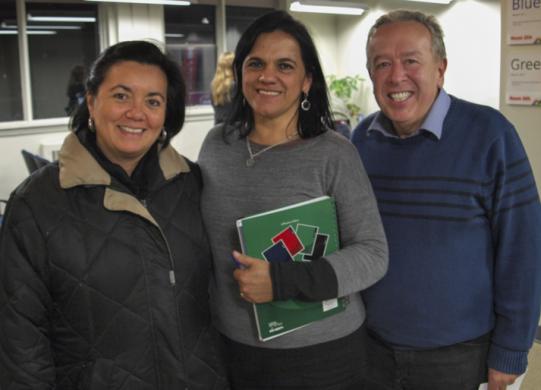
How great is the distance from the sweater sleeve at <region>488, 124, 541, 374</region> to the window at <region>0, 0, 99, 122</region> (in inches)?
226

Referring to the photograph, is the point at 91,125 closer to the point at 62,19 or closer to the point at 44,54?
the point at 44,54

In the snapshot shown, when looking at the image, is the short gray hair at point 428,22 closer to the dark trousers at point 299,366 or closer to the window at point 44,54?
the dark trousers at point 299,366

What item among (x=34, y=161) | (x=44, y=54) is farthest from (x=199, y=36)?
(x=34, y=161)

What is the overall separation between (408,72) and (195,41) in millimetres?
6570

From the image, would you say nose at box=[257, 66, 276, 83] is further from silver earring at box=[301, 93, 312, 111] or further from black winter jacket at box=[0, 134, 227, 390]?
black winter jacket at box=[0, 134, 227, 390]

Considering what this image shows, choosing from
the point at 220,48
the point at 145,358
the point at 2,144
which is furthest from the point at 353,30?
the point at 145,358

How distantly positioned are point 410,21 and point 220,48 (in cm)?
652

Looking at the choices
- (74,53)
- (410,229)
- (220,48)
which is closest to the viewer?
(410,229)

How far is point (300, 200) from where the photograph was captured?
1526 mm

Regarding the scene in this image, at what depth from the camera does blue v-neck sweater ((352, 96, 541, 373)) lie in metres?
1.58

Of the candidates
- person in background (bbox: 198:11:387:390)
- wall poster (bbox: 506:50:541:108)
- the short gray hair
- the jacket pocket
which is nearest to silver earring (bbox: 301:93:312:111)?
person in background (bbox: 198:11:387:390)

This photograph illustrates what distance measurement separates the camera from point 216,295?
162 cm

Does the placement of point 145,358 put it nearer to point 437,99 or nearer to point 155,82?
point 155,82

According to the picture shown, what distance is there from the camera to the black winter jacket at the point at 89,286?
1.35m
